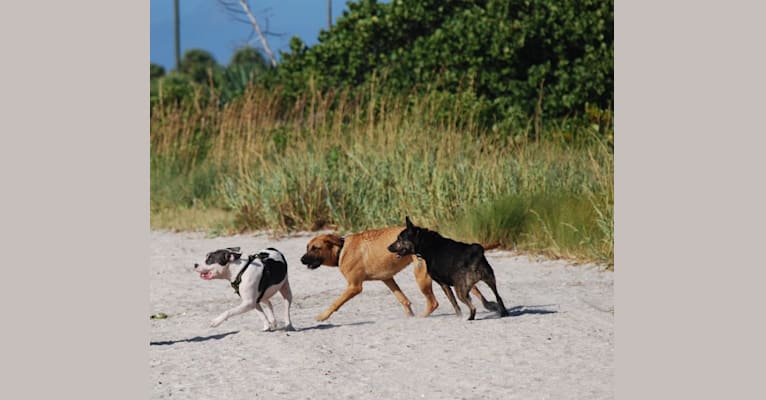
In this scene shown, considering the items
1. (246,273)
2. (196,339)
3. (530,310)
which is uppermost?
(246,273)

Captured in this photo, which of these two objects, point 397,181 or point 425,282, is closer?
point 425,282

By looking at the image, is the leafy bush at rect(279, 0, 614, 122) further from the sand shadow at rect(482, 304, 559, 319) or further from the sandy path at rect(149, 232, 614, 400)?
the sand shadow at rect(482, 304, 559, 319)

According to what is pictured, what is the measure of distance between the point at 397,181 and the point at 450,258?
553 centimetres

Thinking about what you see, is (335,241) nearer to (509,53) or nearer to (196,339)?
(196,339)

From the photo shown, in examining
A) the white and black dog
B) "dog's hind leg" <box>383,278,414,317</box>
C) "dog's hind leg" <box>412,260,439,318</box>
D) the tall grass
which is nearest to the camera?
the white and black dog

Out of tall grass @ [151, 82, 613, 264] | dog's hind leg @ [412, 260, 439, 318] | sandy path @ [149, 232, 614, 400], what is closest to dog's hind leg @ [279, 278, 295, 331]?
sandy path @ [149, 232, 614, 400]

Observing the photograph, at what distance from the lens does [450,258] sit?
255 inches

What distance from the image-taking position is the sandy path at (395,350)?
205 inches

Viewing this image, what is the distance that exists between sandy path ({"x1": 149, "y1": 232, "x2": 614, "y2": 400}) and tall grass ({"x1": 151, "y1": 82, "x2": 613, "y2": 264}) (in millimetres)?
1872

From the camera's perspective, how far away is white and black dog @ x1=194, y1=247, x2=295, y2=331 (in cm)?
619

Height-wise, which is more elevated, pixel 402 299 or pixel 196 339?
pixel 402 299

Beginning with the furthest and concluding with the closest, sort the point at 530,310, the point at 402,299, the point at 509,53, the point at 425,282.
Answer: the point at 509,53 < the point at 530,310 < the point at 402,299 < the point at 425,282

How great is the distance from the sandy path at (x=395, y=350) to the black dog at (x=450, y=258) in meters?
0.26

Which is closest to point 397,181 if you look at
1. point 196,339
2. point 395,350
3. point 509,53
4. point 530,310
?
point 530,310
